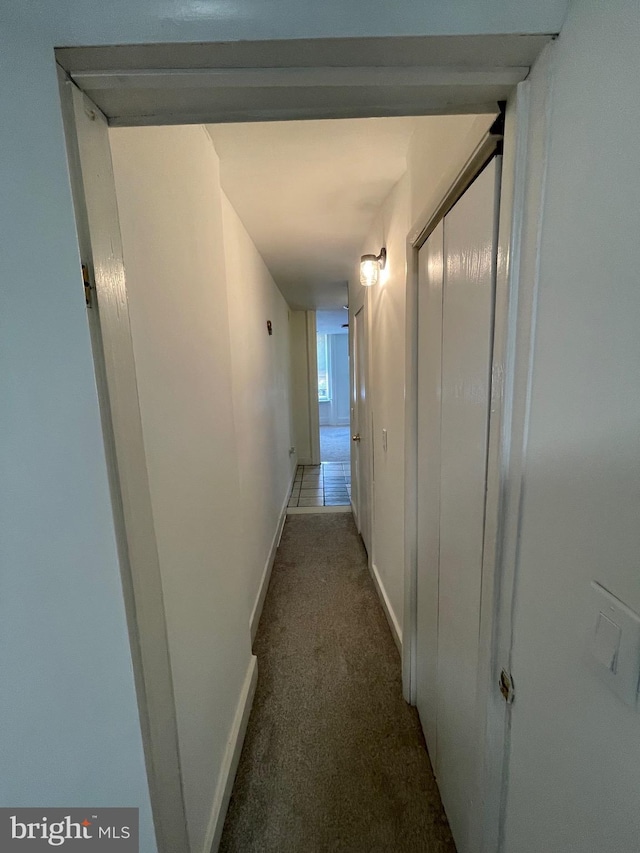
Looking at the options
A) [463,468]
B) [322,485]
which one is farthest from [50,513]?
[322,485]

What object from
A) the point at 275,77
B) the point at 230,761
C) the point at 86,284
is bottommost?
the point at 230,761

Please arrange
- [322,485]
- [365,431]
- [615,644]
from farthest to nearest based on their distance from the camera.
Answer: [322,485] < [365,431] < [615,644]

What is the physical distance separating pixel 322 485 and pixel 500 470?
415 centimetres

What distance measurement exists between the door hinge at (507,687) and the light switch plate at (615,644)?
0.90 ft

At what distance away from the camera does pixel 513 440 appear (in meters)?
0.66

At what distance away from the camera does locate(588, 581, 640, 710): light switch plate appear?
42cm

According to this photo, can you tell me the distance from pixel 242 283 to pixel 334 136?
0.98 meters

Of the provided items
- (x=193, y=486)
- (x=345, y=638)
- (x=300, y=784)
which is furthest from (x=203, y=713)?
(x=345, y=638)

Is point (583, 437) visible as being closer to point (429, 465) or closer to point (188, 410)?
point (429, 465)

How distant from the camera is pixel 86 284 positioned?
0.56 metres

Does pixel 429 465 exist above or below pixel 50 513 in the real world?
below

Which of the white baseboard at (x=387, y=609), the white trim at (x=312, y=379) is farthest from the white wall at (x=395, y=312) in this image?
the white trim at (x=312, y=379)

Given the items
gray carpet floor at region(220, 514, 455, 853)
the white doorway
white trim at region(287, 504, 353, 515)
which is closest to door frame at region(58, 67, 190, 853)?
gray carpet floor at region(220, 514, 455, 853)

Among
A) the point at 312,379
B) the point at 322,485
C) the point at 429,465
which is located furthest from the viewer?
the point at 312,379
